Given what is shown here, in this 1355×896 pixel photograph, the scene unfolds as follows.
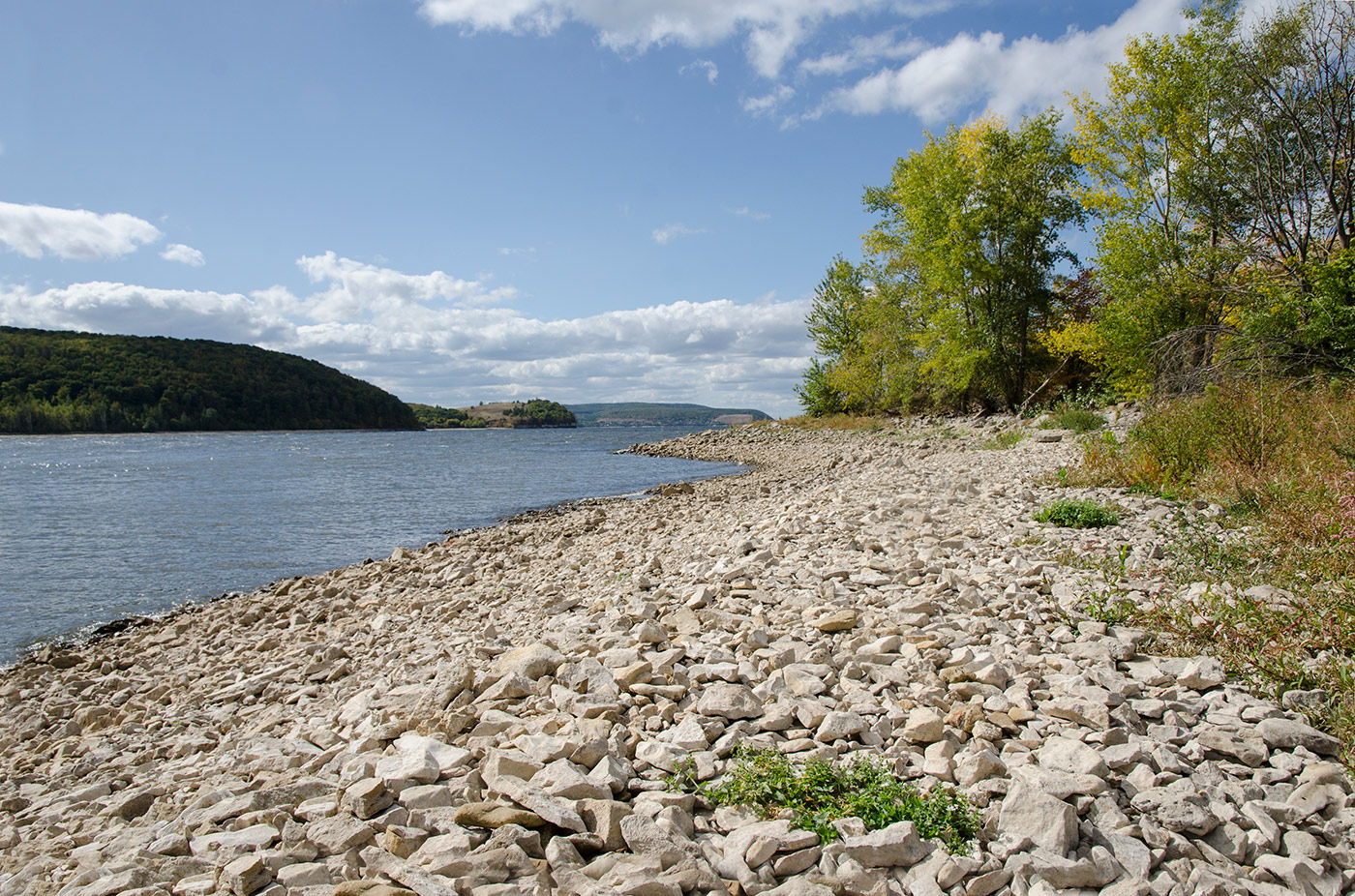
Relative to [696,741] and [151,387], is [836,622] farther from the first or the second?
[151,387]

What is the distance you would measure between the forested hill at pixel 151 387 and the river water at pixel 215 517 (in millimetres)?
48902

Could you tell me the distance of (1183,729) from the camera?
3574mm

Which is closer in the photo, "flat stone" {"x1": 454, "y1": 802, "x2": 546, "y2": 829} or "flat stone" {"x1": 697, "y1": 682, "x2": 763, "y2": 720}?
"flat stone" {"x1": 454, "y1": 802, "x2": 546, "y2": 829}

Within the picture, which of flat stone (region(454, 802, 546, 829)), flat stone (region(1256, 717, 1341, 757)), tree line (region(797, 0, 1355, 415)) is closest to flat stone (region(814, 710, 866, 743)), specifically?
flat stone (region(454, 802, 546, 829))

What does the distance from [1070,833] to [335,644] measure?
6878 millimetres

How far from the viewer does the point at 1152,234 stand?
2056 centimetres

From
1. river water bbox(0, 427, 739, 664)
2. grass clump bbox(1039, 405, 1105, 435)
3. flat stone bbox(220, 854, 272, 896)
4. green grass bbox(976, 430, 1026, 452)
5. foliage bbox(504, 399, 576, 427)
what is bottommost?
river water bbox(0, 427, 739, 664)

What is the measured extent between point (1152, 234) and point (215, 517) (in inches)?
1121

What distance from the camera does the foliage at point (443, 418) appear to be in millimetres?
131875

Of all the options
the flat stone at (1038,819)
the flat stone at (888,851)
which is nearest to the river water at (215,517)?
the flat stone at (888,851)

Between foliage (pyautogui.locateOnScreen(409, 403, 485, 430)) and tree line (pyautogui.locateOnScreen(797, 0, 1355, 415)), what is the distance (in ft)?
364

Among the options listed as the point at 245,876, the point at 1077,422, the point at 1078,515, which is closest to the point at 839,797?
the point at 245,876

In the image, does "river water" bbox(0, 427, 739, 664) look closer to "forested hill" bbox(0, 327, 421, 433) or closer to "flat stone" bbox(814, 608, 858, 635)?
"flat stone" bbox(814, 608, 858, 635)

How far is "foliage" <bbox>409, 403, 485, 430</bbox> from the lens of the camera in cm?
13188
